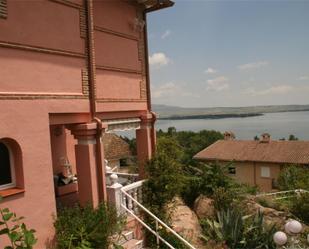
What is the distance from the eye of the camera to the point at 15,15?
258 inches

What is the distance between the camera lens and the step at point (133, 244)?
8.43m

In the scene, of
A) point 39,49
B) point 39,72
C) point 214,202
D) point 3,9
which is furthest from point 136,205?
point 3,9

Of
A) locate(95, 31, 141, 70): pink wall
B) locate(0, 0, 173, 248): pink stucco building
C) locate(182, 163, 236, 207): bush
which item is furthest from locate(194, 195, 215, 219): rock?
locate(95, 31, 141, 70): pink wall

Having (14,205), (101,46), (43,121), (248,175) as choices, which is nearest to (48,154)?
(43,121)

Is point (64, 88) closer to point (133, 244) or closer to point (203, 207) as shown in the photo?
point (133, 244)

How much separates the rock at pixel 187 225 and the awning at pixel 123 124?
2.68m

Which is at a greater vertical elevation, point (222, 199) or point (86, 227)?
point (86, 227)

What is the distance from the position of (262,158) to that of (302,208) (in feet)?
75.6

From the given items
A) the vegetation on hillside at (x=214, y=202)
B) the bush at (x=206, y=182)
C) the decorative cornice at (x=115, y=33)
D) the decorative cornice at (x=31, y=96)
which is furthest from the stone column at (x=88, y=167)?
the bush at (x=206, y=182)

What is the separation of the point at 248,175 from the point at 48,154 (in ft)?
108

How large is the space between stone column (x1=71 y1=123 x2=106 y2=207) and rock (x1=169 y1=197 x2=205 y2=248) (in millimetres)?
2856

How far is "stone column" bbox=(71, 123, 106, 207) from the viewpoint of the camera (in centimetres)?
801

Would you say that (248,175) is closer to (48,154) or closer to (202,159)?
(202,159)

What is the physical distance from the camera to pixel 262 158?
35.7 meters
